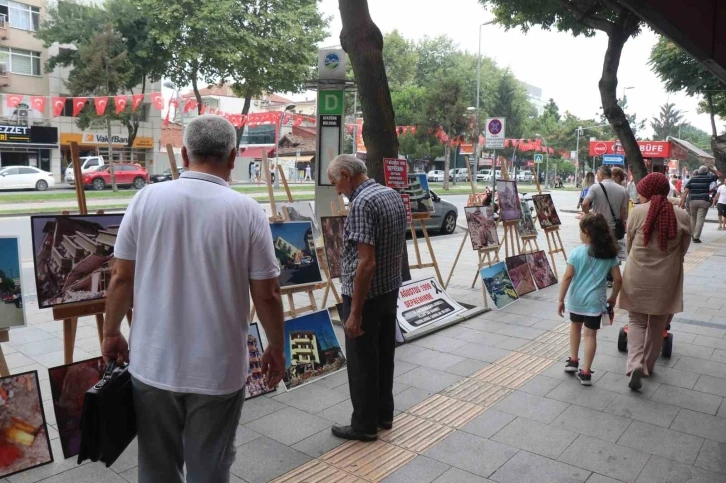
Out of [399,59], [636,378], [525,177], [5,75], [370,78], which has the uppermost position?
[399,59]

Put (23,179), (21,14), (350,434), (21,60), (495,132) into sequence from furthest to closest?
(21,60) → (21,14) → (23,179) → (495,132) → (350,434)

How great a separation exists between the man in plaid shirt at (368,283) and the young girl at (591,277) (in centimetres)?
174

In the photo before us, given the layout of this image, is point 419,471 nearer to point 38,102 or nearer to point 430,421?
point 430,421

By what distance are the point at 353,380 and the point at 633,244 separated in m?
2.73

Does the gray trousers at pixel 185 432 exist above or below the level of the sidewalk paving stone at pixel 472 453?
above

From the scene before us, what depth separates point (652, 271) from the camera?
4.54 m

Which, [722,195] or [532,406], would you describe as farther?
[722,195]

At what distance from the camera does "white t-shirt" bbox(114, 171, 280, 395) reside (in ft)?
6.68

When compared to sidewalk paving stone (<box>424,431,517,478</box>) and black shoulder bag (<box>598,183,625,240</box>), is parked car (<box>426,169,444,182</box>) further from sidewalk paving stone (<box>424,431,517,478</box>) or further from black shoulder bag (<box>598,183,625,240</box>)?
sidewalk paving stone (<box>424,431,517,478</box>)

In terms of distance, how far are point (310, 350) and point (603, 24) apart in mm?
7573

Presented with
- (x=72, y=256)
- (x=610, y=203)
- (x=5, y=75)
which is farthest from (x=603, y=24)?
(x=5, y=75)

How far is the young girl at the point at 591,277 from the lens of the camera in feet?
14.8

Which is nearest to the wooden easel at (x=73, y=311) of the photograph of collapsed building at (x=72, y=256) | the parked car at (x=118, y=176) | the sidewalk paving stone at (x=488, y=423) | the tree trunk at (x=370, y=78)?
the photograph of collapsed building at (x=72, y=256)

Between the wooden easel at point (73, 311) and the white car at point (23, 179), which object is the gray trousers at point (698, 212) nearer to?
the wooden easel at point (73, 311)
